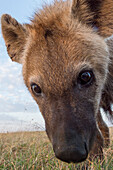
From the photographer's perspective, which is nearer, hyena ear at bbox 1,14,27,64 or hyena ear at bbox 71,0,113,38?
hyena ear at bbox 71,0,113,38

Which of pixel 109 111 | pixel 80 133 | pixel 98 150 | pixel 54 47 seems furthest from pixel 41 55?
pixel 109 111

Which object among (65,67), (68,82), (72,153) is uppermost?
(65,67)

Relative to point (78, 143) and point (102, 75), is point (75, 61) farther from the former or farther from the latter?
point (78, 143)

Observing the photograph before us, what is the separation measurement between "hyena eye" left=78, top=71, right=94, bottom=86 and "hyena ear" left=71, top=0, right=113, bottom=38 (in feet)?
2.70

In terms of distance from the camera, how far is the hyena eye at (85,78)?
9.08ft

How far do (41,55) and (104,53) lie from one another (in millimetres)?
983

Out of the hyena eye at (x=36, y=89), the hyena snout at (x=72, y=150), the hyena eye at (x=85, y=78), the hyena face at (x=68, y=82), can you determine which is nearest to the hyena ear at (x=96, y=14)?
the hyena face at (x=68, y=82)

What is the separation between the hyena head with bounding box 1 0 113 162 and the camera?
230 cm

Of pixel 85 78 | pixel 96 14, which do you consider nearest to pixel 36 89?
pixel 85 78

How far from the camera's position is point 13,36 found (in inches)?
147

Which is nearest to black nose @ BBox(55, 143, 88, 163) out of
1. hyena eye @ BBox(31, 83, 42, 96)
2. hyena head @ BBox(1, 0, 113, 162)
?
hyena head @ BBox(1, 0, 113, 162)

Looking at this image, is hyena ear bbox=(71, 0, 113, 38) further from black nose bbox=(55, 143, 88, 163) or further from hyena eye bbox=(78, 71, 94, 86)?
black nose bbox=(55, 143, 88, 163)

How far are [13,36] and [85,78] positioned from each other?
5.22 feet

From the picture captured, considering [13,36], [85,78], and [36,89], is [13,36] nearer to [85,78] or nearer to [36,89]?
[36,89]
